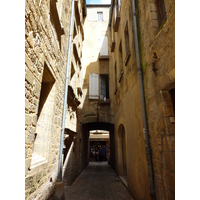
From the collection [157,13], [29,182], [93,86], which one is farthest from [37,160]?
[93,86]

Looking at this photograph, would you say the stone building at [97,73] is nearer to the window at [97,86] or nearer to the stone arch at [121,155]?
the window at [97,86]

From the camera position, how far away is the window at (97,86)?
860cm

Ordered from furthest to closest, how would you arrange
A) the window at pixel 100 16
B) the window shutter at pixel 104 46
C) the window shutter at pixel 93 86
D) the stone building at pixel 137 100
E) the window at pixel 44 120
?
the window at pixel 100 16
the window shutter at pixel 104 46
the window shutter at pixel 93 86
the window at pixel 44 120
the stone building at pixel 137 100

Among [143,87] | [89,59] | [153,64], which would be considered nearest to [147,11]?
[153,64]

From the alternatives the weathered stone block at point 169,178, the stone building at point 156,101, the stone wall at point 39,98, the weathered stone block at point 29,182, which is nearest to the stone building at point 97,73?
the stone wall at point 39,98

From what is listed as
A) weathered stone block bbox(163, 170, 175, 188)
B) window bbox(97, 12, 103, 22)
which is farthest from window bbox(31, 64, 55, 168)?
window bbox(97, 12, 103, 22)

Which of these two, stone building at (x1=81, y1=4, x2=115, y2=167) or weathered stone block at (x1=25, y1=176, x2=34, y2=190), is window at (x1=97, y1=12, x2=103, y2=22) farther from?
weathered stone block at (x1=25, y1=176, x2=34, y2=190)

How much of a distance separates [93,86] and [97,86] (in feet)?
0.82

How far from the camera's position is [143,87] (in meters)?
3.31

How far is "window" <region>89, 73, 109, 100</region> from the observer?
8602 millimetres

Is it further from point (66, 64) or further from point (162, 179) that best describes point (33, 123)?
point (66, 64)

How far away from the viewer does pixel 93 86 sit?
8.73m

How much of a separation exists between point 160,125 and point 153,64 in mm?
1143
